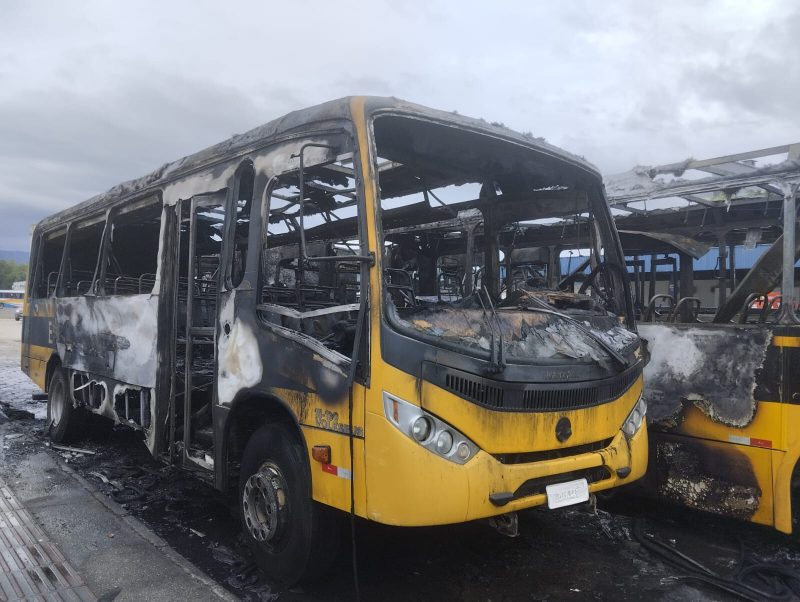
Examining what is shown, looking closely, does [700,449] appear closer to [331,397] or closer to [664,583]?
[664,583]

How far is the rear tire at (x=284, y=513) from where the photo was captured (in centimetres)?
330

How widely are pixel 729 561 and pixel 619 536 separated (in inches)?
29.3

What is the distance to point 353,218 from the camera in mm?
3420

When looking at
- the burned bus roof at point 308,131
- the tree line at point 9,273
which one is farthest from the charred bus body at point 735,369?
the tree line at point 9,273

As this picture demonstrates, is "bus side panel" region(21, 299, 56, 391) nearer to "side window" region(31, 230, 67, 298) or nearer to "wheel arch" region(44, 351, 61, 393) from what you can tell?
"wheel arch" region(44, 351, 61, 393)

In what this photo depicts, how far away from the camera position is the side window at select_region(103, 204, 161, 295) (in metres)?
5.50

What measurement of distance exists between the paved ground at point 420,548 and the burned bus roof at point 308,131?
8.09 feet

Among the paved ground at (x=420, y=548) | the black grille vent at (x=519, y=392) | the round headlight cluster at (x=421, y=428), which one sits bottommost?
the paved ground at (x=420, y=548)

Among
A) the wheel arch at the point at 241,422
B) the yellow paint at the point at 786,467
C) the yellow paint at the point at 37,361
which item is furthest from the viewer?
the yellow paint at the point at 37,361

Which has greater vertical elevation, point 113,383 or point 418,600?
point 113,383

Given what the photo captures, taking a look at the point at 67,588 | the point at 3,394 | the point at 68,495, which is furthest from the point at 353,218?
the point at 3,394

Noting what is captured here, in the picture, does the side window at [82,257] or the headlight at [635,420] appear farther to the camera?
the side window at [82,257]

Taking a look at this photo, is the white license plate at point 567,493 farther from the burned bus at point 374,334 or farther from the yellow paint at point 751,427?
the yellow paint at point 751,427

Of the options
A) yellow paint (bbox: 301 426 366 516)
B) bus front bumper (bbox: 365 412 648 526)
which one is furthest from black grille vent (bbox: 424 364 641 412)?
yellow paint (bbox: 301 426 366 516)
